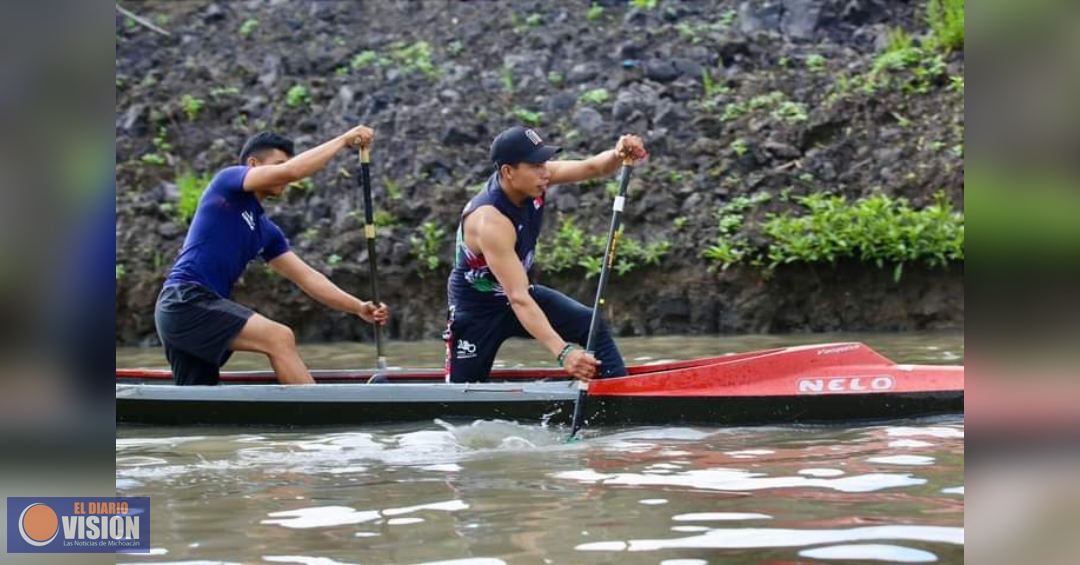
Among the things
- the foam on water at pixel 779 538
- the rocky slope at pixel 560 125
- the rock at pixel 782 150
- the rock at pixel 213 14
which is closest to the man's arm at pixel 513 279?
the foam on water at pixel 779 538

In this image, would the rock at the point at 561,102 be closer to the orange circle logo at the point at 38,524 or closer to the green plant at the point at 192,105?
the green plant at the point at 192,105

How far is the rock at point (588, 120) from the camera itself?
591 inches

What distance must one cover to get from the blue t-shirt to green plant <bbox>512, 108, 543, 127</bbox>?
777cm

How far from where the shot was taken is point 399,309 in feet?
44.1

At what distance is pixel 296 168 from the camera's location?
24.3 feet

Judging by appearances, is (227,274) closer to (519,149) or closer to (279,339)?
(279,339)

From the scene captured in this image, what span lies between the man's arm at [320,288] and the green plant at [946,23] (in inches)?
373

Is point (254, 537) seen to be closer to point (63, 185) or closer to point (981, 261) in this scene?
point (63, 185)

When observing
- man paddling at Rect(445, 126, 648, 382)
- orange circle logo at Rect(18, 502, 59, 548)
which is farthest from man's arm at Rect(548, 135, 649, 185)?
orange circle logo at Rect(18, 502, 59, 548)

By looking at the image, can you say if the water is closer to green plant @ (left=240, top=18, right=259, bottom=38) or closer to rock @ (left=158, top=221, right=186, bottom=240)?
rock @ (left=158, top=221, right=186, bottom=240)

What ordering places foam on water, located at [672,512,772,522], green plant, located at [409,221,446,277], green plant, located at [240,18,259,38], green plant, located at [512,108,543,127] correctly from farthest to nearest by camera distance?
green plant, located at [240,18,259,38] < green plant, located at [512,108,543,127] < green plant, located at [409,221,446,277] < foam on water, located at [672,512,772,522]

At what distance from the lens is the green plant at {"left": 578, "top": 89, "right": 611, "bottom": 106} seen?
1544 centimetres

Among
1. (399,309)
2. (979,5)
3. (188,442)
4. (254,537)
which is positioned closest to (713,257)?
(399,309)

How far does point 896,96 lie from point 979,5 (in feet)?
43.9
